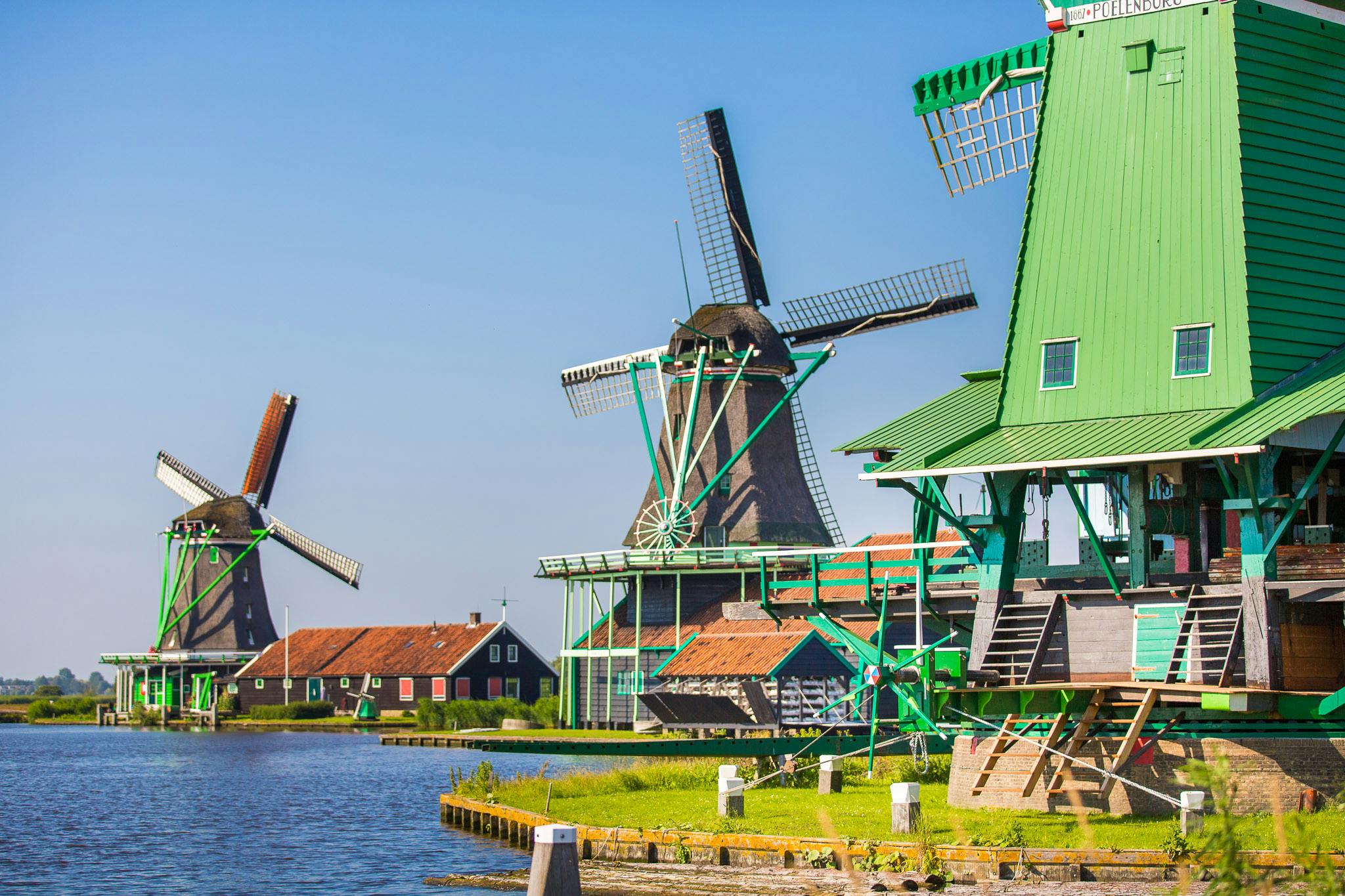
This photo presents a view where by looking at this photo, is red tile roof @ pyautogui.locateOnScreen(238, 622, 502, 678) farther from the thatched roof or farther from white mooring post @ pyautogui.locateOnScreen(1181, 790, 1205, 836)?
white mooring post @ pyautogui.locateOnScreen(1181, 790, 1205, 836)

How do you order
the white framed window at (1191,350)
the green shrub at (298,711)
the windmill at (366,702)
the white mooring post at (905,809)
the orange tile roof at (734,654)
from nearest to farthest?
the white mooring post at (905,809), the white framed window at (1191,350), the orange tile roof at (734,654), the green shrub at (298,711), the windmill at (366,702)

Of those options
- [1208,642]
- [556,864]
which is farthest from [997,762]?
[556,864]

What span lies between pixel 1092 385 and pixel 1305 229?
3.36 m

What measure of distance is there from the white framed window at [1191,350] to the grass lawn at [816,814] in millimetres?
5636

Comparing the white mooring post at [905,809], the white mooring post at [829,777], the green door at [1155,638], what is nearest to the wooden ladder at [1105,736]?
the green door at [1155,638]

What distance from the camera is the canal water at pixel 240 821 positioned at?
2266 centimetres

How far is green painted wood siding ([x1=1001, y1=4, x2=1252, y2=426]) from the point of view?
21.3 meters

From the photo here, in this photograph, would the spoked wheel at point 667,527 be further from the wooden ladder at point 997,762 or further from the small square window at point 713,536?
the wooden ladder at point 997,762

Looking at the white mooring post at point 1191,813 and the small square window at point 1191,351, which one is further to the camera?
the small square window at point 1191,351

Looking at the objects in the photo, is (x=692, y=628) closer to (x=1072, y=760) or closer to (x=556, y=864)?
(x=1072, y=760)

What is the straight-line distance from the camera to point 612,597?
167 ft

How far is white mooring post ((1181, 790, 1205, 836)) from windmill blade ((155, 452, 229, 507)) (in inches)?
2554

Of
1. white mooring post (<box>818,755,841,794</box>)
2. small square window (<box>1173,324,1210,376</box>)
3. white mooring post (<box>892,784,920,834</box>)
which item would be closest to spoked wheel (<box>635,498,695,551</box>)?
white mooring post (<box>818,755,841,794</box>)

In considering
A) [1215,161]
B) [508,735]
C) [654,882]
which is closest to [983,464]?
[1215,161]
